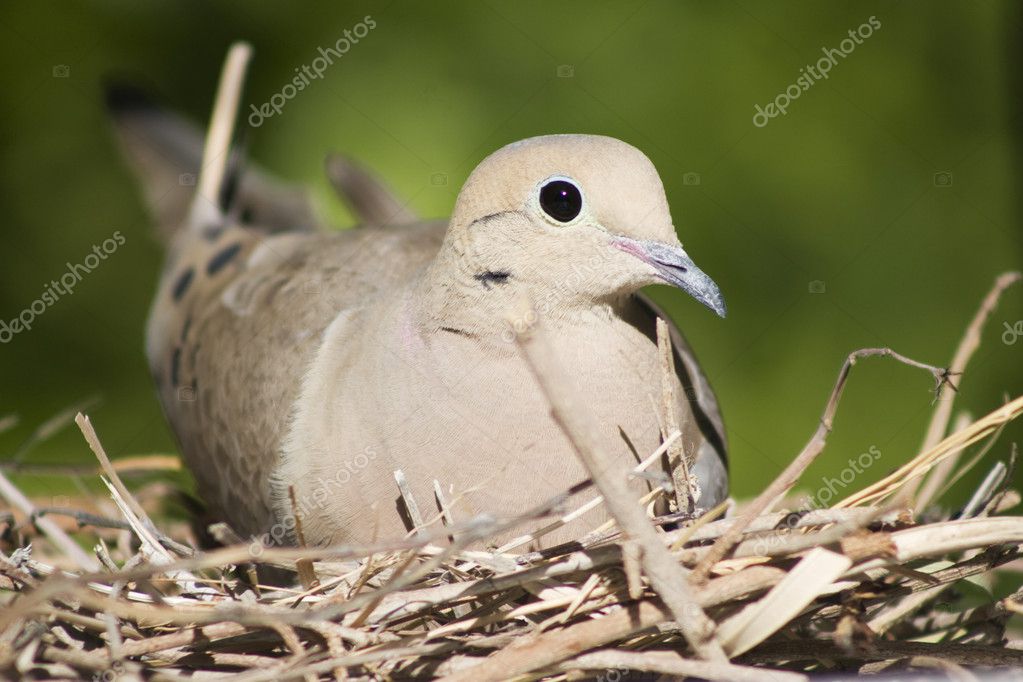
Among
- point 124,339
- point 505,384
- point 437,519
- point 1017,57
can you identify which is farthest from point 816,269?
point 124,339

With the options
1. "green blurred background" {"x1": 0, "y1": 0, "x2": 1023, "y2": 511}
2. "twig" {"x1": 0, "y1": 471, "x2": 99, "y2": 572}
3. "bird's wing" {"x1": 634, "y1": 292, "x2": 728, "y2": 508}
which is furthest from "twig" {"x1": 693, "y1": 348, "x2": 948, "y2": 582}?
"green blurred background" {"x1": 0, "y1": 0, "x2": 1023, "y2": 511}

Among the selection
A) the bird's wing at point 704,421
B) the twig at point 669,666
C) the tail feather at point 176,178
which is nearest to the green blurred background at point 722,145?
the tail feather at point 176,178

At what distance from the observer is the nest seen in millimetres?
1340

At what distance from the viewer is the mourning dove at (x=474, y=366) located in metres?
1.72

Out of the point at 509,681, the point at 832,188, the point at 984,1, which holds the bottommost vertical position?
the point at 509,681

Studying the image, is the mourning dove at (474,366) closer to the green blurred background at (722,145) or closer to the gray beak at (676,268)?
the gray beak at (676,268)

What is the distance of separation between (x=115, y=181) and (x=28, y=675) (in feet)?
6.84

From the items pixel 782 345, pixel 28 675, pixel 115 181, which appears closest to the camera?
pixel 28 675

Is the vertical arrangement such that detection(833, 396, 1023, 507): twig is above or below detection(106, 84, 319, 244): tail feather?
below

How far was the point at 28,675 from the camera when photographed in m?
1.52

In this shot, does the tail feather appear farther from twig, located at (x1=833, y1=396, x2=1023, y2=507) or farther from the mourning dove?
twig, located at (x1=833, y1=396, x2=1023, y2=507)

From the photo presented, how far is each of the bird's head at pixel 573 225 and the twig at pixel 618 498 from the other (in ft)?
1.49

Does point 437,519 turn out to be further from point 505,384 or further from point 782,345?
point 782,345

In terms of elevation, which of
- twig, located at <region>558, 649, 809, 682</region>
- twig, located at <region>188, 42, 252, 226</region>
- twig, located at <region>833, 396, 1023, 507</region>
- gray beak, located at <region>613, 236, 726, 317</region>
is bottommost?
twig, located at <region>558, 649, 809, 682</region>
